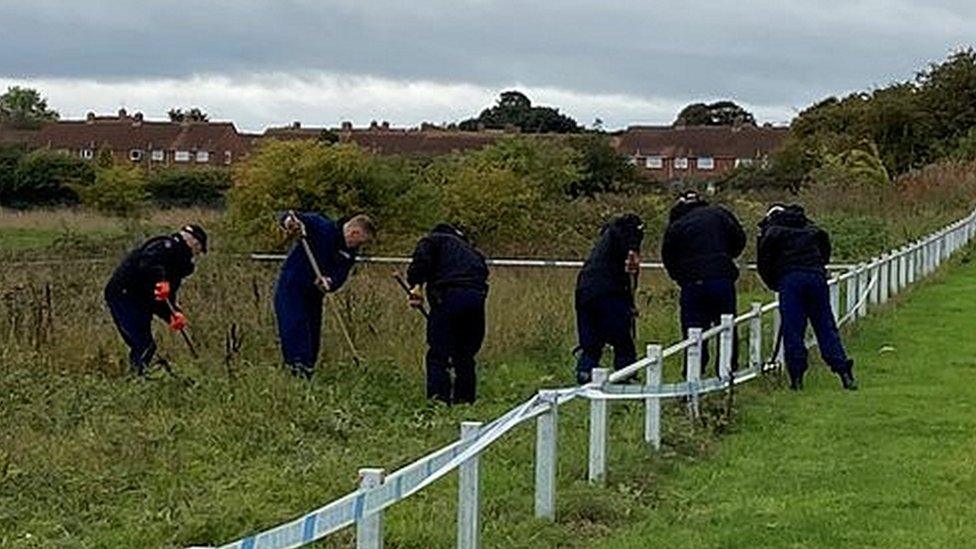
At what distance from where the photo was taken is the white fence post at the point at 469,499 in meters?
7.48

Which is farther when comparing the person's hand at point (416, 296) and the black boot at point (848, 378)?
the black boot at point (848, 378)

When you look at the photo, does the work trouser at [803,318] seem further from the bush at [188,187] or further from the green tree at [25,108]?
the green tree at [25,108]

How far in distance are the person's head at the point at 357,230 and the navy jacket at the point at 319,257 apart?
0.18ft

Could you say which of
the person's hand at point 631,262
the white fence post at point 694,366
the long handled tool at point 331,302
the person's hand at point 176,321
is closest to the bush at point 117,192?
the long handled tool at point 331,302

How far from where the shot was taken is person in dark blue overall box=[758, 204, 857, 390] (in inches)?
620

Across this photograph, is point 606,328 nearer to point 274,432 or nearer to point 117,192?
point 274,432

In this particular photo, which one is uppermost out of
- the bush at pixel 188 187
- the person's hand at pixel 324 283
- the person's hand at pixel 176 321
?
the person's hand at pixel 324 283

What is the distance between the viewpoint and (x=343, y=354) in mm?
16484

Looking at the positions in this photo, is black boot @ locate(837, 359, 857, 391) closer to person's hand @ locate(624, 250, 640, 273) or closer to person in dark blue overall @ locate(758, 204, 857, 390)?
person in dark blue overall @ locate(758, 204, 857, 390)

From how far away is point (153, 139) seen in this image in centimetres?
10275

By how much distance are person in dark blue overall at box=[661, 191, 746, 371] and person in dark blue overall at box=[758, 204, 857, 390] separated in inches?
15.4

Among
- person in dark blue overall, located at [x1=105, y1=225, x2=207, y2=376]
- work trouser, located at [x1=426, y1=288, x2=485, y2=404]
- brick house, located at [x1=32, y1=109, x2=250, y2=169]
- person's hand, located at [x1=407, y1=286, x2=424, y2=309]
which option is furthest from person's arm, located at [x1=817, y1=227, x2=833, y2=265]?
brick house, located at [x1=32, y1=109, x2=250, y2=169]

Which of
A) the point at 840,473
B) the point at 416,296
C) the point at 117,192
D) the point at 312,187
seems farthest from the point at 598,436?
the point at 117,192

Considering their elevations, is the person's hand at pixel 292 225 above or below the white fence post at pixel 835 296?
above
